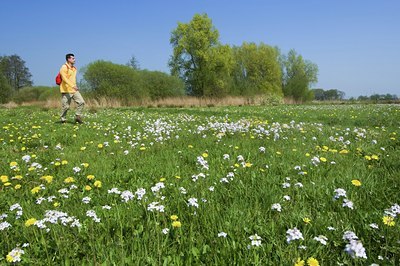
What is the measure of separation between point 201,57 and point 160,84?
897cm

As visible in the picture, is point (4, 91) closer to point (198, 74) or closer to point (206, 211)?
point (198, 74)

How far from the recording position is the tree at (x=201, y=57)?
42.5 meters

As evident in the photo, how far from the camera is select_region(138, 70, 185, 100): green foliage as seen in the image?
38.8 meters

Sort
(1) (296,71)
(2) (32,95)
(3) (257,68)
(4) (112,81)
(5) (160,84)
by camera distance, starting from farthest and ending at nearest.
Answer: (1) (296,71)
(3) (257,68)
(2) (32,95)
(5) (160,84)
(4) (112,81)

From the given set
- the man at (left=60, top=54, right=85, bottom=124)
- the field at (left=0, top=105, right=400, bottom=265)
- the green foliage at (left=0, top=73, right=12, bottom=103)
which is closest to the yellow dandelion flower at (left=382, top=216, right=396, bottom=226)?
the field at (left=0, top=105, right=400, bottom=265)

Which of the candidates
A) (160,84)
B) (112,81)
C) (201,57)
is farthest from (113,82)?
(201,57)

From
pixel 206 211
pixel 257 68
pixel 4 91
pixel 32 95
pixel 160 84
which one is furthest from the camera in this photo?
pixel 257 68

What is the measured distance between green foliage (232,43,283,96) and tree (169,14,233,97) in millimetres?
12229

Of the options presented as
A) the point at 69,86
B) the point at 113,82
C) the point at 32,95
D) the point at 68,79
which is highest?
the point at 113,82

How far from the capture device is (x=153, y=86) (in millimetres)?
39000

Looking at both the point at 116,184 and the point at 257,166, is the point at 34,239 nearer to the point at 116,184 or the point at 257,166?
the point at 116,184

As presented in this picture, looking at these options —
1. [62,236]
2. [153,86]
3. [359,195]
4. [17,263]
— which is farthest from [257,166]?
[153,86]

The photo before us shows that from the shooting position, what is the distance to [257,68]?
56812 millimetres

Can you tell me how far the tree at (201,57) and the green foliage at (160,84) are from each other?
4.89 meters
